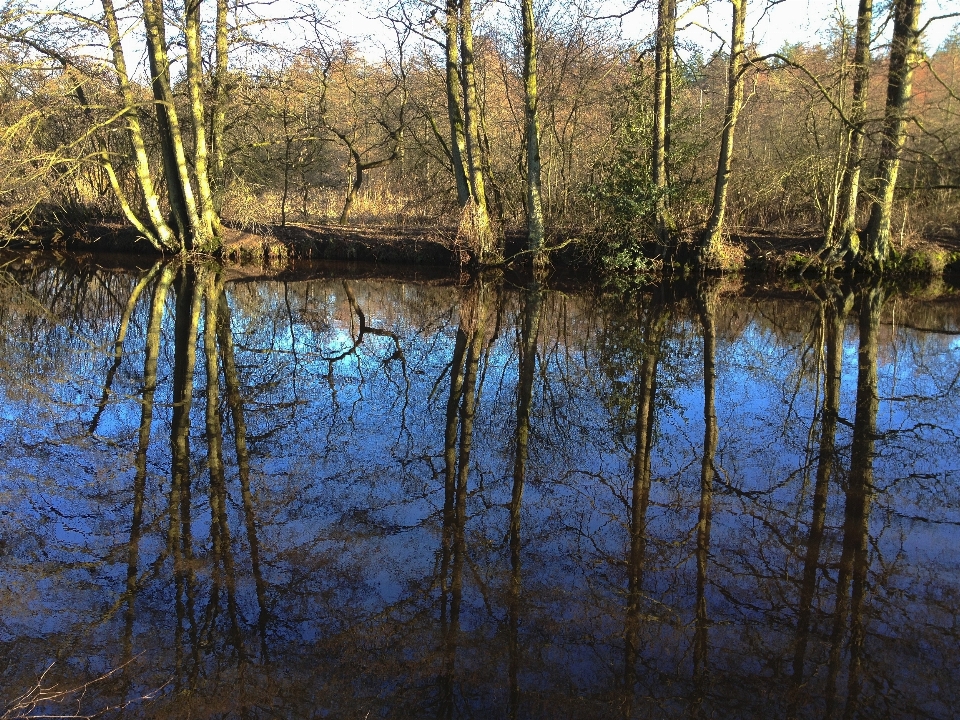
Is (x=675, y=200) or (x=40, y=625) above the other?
(x=675, y=200)

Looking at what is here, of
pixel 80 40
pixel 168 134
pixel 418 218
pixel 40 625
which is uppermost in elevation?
pixel 80 40

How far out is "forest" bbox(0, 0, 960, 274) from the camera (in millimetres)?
16391

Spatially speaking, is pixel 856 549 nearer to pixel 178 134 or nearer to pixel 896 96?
pixel 896 96

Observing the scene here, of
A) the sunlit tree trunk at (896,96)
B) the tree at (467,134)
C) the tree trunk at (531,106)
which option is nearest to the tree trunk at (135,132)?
the tree at (467,134)

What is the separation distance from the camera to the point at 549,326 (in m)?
11.9

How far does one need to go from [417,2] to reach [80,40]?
7339 mm

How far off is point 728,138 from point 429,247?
7.53 meters

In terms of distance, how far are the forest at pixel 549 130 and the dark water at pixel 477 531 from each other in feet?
26.7

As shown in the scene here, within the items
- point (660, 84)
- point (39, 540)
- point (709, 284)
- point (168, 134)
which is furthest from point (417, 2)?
point (39, 540)

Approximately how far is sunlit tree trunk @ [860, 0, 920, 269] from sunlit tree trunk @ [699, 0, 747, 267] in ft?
9.43

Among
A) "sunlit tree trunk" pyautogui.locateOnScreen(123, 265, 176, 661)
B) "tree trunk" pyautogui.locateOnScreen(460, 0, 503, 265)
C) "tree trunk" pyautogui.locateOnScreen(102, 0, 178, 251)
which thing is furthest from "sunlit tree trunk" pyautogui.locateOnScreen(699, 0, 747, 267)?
"tree trunk" pyautogui.locateOnScreen(102, 0, 178, 251)

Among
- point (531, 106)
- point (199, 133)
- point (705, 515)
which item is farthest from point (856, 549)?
point (199, 133)

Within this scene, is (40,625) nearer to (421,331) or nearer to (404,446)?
(404,446)

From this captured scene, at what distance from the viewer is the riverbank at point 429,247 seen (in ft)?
59.6
